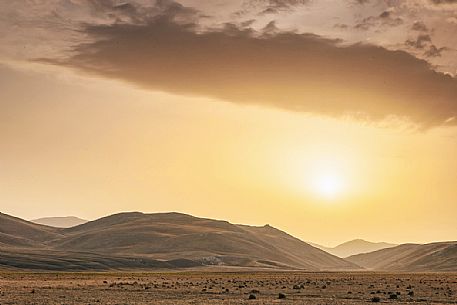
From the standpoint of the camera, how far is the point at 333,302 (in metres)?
49.4

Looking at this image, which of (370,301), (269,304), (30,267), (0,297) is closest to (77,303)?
(0,297)

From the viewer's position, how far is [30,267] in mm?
198500

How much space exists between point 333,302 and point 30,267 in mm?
170472

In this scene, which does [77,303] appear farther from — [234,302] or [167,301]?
[234,302]

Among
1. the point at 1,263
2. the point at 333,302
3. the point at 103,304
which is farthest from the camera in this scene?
the point at 1,263

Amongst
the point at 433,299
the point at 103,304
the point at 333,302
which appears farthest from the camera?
the point at 433,299

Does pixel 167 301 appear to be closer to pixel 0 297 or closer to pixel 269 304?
pixel 269 304

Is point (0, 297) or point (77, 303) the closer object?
point (77, 303)

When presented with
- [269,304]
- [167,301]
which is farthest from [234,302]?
[167,301]

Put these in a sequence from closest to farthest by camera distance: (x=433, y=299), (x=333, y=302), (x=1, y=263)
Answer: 1. (x=333, y=302)
2. (x=433, y=299)
3. (x=1, y=263)

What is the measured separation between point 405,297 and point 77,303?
102 ft

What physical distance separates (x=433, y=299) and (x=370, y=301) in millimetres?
7017

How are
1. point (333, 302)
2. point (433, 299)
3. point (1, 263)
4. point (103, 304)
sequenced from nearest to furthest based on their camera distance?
point (103, 304)
point (333, 302)
point (433, 299)
point (1, 263)

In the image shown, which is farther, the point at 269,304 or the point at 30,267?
the point at 30,267
